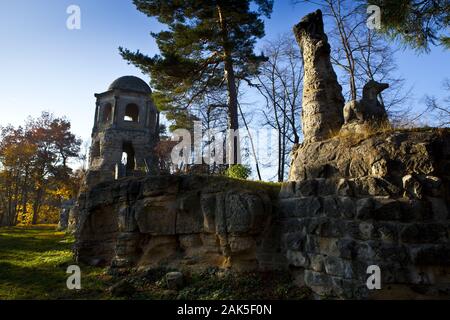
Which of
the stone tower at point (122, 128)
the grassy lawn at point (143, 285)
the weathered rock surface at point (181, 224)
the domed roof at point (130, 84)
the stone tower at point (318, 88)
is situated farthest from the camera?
the domed roof at point (130, 84)

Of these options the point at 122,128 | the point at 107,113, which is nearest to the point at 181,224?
the point at 122,128

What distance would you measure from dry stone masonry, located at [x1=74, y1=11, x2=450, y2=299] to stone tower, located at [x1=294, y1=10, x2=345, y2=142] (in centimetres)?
3

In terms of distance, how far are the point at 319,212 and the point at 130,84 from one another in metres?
23.2

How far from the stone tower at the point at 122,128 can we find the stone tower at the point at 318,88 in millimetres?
17572

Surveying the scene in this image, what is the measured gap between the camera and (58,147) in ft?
102

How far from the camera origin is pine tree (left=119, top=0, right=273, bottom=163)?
13.3 m

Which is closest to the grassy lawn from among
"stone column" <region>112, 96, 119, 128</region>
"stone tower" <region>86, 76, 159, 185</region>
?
"stone tower" <region>86, 76, 159, 185</region>

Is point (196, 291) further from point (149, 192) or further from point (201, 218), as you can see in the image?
point (149, 192)

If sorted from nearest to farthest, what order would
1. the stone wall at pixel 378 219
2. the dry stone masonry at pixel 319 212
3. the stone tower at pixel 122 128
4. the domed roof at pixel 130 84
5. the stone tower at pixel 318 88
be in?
the stone wall at pixel 378 219 → the dry stone masonry at pixel 319 212 → the stone tower at pixel 318 88 → the stone tower at pixel 122 128 → the domed roof at pixel 130 84

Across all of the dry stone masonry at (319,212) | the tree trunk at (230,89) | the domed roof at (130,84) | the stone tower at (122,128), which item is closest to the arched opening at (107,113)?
the stone tower at (122,128)

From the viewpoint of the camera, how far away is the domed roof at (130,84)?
83.8 feet

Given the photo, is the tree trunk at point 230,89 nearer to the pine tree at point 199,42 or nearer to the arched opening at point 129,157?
the pine tree at point 199,42

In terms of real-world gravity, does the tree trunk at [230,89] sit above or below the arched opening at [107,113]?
below
